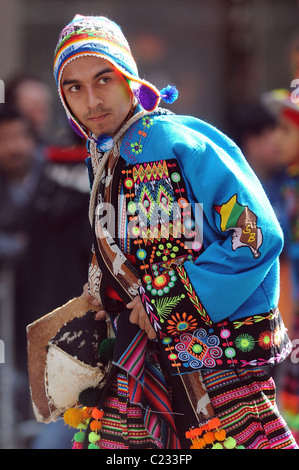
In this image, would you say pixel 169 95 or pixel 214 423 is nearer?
pixel 214 423

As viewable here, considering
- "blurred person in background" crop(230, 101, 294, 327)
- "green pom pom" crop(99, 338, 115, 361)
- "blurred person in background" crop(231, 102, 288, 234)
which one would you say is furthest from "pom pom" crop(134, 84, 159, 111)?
"blurred person in background" crop(231, 102, 288, 234)

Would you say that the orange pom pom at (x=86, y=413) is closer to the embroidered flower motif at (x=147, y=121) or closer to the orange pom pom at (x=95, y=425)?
the orange pom pom at (x=95, y=425)

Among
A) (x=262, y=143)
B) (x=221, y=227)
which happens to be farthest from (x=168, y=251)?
(x=262, y=143)

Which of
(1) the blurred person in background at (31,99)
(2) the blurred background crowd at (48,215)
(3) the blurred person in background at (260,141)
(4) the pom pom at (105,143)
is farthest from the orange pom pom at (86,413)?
(1) the blurred person in background at (31,99)

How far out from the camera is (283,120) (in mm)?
4336

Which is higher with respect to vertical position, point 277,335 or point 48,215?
point 48,215

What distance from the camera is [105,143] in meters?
2.41

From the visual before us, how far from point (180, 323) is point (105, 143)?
60 centimetres

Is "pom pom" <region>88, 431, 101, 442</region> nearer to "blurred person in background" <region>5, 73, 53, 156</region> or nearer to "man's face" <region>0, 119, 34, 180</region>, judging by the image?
"man's face" <region>0, 119, 34, 180</region>

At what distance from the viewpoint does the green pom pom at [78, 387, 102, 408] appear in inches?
95.7

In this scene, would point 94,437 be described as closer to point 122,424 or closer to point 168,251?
point 122,424

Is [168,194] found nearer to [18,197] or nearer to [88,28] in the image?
[88,28]

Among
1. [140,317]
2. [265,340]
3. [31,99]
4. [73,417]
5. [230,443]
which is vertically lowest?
[230,443]

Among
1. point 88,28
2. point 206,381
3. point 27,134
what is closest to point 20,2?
point 27,134
